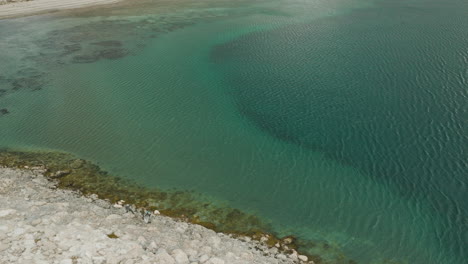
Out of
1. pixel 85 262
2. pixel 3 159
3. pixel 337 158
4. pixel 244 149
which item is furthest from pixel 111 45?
pixel 85 262

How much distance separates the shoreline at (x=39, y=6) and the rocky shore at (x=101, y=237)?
70.5 meters

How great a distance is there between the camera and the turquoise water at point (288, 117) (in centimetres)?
1833

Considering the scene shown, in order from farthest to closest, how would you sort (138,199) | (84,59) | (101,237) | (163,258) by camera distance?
1. (84,59)
2. (138,199)
3. (101,237)
4. (163,258)

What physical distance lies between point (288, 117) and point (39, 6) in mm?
77954

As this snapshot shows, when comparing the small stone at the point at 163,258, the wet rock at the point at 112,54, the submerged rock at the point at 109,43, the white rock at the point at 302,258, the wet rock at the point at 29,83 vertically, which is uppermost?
the submerged rock at the point at 109,43

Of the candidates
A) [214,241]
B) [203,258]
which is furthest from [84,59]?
[203,258]

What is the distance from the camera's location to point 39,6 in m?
80.8

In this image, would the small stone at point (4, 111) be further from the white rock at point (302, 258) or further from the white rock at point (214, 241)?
the white rock at point (302, 258)

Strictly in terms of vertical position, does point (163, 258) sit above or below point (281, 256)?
above

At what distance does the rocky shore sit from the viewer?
13.7 metres

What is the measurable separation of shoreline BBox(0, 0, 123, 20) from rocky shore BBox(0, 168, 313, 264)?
7055 centimetres

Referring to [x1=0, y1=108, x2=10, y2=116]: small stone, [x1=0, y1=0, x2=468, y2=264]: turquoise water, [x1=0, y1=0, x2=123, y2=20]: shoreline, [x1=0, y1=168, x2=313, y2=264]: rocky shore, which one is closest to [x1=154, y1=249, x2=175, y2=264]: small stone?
[x1=0, y1=168, x2=313, y2=264]: rocky shore

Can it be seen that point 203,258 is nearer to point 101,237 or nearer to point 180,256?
point 180,256

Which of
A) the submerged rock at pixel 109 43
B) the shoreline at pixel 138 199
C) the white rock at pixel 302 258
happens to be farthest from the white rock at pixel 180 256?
the submerged rock at pixel 109 43
